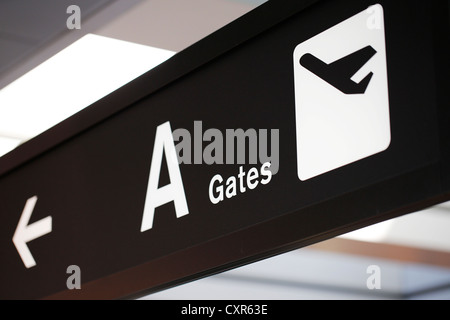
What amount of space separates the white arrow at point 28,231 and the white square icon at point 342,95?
0.87 metres

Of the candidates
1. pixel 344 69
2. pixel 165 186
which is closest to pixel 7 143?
pixel 165 186

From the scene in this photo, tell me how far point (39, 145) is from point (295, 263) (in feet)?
10.4

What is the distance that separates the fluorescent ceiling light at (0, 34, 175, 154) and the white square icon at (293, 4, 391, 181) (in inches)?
50.4

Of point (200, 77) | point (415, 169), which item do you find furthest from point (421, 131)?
point (200, 77)

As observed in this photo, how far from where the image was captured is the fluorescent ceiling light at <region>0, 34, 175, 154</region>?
9.04 ft

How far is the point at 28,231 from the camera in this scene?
220 cm

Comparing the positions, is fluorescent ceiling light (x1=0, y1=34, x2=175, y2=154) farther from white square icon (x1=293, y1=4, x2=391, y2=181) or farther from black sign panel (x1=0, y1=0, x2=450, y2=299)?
white square icon (x1=293, y1=4, x2=391, y2=181)

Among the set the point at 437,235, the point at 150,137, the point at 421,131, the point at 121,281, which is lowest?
the point at 121,281

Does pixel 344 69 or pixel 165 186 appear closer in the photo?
pixel 344 69

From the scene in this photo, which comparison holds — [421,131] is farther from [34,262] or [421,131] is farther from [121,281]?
[34,262]

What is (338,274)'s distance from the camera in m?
5.45

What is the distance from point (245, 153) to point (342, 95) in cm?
25
